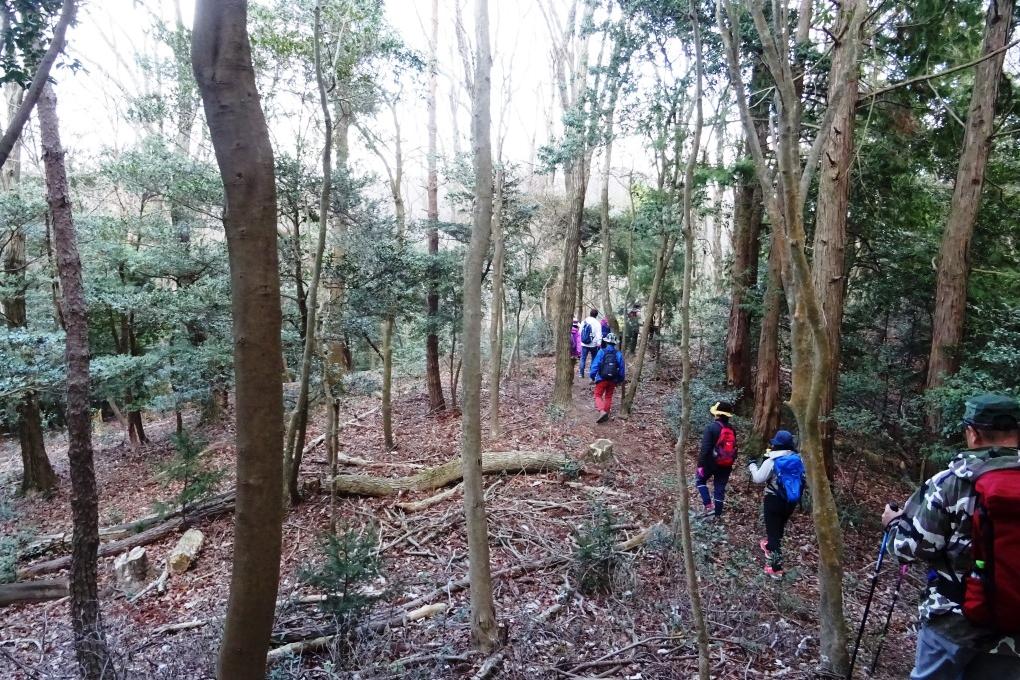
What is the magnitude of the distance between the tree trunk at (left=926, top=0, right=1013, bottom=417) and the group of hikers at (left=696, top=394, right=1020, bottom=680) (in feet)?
19.2

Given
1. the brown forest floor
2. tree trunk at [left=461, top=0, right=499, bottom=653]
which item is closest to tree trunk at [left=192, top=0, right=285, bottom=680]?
tree trunk at [left=461, top=0, right=499, bottom=653]

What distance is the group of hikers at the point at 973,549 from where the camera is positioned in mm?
2258

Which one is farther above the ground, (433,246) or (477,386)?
(433,246)

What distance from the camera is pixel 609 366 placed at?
9953mm

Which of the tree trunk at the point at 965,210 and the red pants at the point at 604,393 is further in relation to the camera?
the red pants at the point at 604,393

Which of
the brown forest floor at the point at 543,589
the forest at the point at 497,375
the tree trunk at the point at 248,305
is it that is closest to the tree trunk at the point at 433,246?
the forest at the point at 497,375

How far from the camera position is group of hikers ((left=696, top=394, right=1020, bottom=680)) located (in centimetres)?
226

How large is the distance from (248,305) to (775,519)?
5619mm

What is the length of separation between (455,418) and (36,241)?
31.1ft

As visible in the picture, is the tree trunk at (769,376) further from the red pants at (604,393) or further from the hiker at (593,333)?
the hiker at (593,333)

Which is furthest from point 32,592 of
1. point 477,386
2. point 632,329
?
point 632,329

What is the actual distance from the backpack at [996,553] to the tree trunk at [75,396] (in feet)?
19.0

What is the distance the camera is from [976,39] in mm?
8234

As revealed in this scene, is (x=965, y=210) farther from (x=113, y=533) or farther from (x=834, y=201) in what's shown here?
(x=113, y=533)
